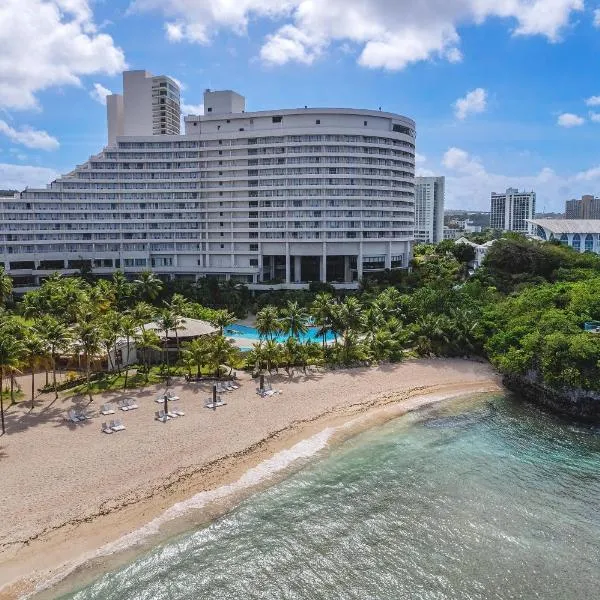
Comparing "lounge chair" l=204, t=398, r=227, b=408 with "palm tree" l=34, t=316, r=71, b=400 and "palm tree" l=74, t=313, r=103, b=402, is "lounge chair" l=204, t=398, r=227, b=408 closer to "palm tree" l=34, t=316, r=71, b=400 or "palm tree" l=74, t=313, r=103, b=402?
"palm tree" l=74, t=313, r=103, b=402

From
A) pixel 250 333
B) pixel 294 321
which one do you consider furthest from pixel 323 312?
pixel 250 333

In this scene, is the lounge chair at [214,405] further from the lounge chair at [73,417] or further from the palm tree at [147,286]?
the palm tree at [147,286]

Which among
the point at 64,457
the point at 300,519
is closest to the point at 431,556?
the point at 300,519

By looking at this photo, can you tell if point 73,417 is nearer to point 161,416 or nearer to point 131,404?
point 131,404

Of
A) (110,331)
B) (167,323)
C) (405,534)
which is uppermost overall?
(167,323)

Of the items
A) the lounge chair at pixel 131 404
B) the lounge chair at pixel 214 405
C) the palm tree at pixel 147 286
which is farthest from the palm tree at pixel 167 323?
the palm tree at pixel 147 286

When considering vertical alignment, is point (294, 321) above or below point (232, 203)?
below

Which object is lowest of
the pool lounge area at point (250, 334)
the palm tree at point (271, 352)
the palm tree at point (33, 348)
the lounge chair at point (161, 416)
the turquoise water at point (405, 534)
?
the turquoise water at point (405, 534)
